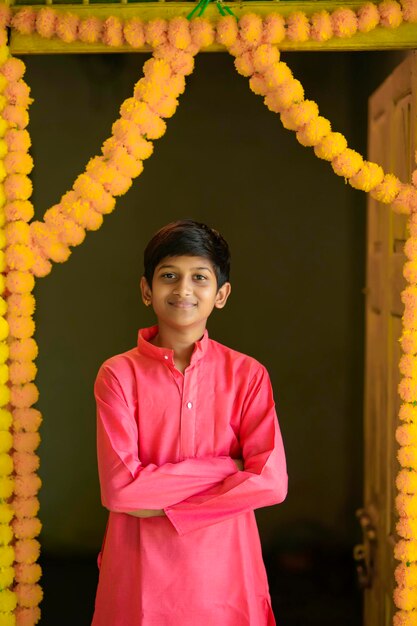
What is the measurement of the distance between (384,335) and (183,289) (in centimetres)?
141

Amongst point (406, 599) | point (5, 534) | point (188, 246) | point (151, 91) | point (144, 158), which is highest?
point (151, 91)

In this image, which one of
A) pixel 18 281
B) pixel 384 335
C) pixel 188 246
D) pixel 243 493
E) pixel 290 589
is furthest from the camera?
pixel 290 589

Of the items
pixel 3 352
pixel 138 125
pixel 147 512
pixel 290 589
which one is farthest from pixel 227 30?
pixel 290 589

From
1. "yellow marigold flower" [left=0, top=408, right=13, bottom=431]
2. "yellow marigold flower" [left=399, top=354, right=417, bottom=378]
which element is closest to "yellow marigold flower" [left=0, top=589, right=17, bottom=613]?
"yellow marigold flower" [left=0, top=408, right=13, bottom=431]

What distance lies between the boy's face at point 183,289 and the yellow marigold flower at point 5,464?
2.75ft

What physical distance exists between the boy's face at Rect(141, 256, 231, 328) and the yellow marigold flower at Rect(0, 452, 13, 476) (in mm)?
837

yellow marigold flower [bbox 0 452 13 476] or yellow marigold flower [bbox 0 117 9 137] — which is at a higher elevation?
yellow marigold flower [bbox 0 117 9 137]

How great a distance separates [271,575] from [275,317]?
1.59 meters

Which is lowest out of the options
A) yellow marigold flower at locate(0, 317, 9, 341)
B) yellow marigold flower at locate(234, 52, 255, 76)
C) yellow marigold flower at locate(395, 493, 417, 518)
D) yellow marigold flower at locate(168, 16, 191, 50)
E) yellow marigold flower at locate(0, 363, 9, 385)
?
yellow marigold flower at locate(395, 493, 417, 518)

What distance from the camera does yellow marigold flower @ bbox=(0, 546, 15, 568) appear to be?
272cm

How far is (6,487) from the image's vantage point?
2.75 metres

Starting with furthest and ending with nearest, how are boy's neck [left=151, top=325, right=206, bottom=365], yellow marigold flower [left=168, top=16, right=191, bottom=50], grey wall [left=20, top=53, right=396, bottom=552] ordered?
grey wall [left=20, top=53, right=396, bottom=552], yellow marigold flower [left=168, top=16, right=191, bottom=50], boy's neck [left=151, top=325, right=206, bottom=365]

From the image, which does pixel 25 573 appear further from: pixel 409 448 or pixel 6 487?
pixel 409 448

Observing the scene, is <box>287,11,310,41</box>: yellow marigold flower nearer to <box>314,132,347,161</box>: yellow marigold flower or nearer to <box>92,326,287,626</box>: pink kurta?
<box>314,132,347,161</box>: yellow marigold flower
